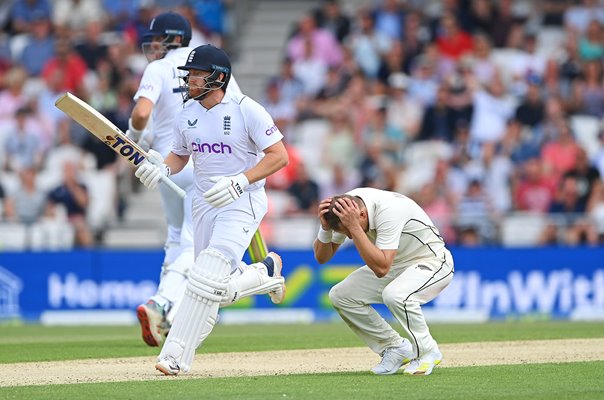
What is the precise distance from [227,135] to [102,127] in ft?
3.44

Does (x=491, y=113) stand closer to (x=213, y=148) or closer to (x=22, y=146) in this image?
(x=22, y=146)

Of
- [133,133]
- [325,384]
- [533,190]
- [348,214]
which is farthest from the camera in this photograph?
[533,190]

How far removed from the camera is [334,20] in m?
19.7

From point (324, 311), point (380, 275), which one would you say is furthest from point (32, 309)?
point (380, 275)

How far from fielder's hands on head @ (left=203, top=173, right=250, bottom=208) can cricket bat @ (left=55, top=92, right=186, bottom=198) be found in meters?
0.81

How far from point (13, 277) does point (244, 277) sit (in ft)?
28.5

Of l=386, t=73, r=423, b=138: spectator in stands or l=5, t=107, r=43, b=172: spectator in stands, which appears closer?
l=386, t=73, r=423, b=138: spectator in stands

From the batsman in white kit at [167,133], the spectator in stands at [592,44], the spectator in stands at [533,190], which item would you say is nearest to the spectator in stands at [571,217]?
the spectator in stands at [533,190]

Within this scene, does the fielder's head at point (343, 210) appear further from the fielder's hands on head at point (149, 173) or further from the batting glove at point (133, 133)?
the batting glove at point (133, 133)

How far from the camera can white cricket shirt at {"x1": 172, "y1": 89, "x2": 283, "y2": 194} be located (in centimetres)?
838

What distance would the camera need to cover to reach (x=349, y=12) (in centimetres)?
2067

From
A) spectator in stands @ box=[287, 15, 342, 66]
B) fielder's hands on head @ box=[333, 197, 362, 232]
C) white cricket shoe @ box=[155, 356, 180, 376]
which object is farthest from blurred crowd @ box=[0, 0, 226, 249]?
fielder's hands on head @ box=[333, 197, 362, 232]

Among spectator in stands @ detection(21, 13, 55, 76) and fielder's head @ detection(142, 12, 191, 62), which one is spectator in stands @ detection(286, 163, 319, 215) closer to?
spectator in stands @ detection(21, 13, 55, 76)

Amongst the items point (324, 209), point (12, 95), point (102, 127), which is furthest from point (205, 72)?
point (12, 95)
